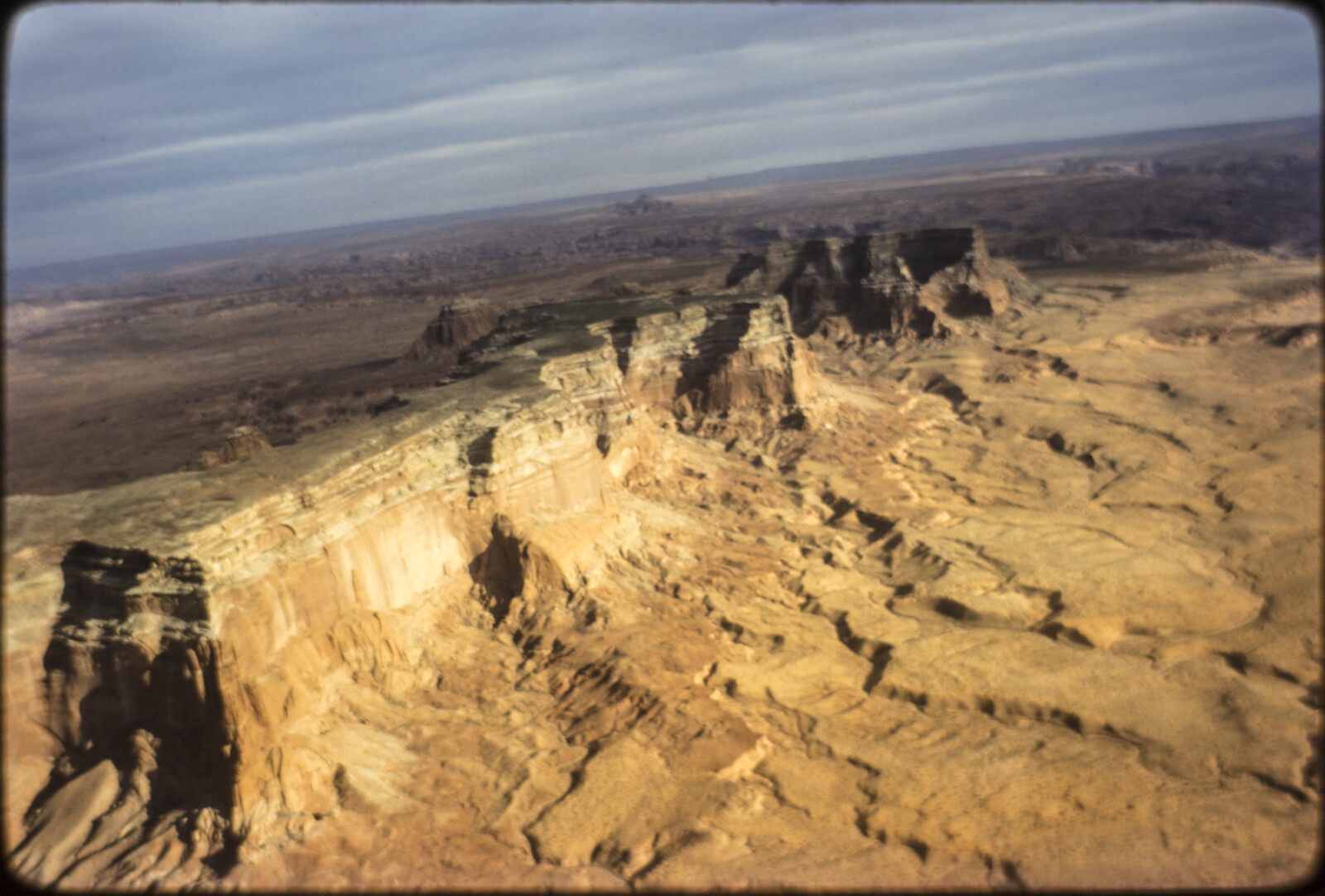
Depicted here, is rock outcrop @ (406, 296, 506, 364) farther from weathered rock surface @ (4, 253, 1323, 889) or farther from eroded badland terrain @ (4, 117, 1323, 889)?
weathered rock surface @ (4, 253, 1323, 889)

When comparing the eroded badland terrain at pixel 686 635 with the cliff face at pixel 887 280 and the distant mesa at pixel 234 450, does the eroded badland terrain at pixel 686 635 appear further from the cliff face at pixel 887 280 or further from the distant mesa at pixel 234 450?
the cliff face at pixel 887 280

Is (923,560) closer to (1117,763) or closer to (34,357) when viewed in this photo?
(1117,763)

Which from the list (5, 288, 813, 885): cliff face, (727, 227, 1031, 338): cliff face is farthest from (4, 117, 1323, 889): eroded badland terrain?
(727, 227, 1031, 338): cliff face

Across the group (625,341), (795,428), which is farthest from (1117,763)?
(625,341)

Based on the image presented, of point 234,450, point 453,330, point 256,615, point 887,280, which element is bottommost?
point 256,615

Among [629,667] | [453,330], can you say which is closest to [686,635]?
[629,667]

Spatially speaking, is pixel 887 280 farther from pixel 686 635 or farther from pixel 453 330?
pixel 686 635

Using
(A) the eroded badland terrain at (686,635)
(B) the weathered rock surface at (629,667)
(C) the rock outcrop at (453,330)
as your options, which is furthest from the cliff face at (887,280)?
(B) the weathered rock surface at (629,667)
